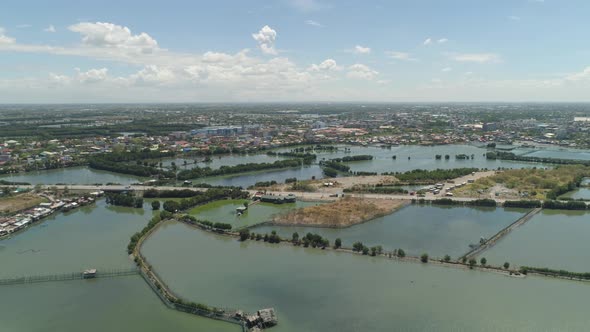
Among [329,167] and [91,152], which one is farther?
[91,152]

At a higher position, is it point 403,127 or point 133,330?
point 403,127

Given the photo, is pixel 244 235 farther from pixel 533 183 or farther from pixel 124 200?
pixel 533 183

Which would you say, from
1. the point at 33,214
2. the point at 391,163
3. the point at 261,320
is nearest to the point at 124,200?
the point at 33,214

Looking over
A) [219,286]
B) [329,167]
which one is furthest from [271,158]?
[219,286]

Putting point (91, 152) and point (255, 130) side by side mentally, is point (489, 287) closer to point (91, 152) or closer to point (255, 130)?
point (91, 152)

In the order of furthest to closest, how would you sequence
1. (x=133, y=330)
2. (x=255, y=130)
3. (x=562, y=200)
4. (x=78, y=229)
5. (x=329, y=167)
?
(x=255, y=130) → (x=329, y=167) → (x=562, y=200) → (x=78, y=229) → (x=133, y=330)

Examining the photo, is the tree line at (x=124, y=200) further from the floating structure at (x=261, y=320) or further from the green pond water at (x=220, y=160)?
the floating structure at (x=261, y=320)

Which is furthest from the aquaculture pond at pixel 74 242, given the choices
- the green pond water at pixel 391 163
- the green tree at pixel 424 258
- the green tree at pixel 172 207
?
the green tree at pixel 424 258

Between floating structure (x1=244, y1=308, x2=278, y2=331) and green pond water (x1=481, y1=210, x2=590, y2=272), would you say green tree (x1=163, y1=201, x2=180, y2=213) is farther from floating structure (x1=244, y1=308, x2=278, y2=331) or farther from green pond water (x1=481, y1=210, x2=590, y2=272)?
green pond water (x1=481, y1=210, x2=590, y2=272)
